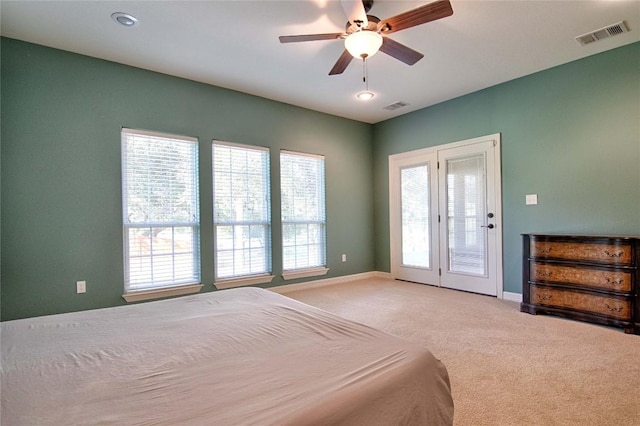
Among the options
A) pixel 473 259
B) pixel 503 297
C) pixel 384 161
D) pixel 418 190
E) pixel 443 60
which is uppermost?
pixel 443 60

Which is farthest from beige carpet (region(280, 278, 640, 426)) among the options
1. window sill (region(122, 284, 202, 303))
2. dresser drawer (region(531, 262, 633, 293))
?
window sill (region(122, 284, 202, 303))

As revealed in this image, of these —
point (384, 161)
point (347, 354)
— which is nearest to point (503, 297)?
point (384, 161)

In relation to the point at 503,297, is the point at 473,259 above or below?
above

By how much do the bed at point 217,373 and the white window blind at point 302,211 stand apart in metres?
3.22

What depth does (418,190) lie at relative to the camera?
539 centimetres

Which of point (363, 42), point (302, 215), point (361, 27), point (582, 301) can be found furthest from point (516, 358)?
point (302, 215)

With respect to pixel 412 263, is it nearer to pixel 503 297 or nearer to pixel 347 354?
pixel 503 297

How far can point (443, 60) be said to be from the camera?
3592mm

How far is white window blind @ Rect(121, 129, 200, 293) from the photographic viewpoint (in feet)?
11.8

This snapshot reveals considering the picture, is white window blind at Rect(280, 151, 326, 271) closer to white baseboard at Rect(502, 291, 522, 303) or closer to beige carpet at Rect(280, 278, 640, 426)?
beige carpet at Rect(280, 278, 640, 426)

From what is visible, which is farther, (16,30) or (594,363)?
(16,30)

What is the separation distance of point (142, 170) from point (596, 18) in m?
4.73

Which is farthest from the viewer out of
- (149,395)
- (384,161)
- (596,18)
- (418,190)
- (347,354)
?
(384,161)

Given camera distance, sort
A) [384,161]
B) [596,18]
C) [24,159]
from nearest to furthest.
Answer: [596,18] → [24,159] → [384,161]
